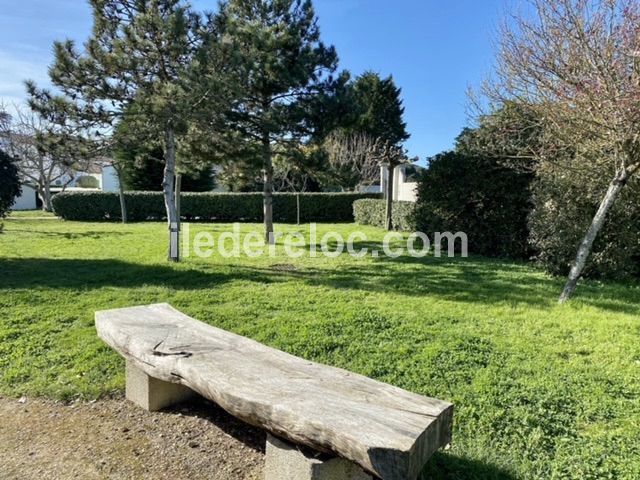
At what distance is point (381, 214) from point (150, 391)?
37.2 feet

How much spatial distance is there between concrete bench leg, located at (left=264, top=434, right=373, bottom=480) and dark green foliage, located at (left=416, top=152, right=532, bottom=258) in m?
7.48

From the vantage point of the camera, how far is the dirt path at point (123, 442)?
2.03 metres

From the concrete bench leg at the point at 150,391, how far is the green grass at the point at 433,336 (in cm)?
28

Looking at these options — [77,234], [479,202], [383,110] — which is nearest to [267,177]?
[479,202]

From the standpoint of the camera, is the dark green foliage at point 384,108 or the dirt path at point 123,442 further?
the dark green foliage at point 384,108

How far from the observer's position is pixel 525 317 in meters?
4.30

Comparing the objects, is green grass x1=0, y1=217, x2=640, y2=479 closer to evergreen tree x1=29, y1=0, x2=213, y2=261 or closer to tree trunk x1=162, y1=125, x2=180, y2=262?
tree trunk x1=162, y1=125, x2=180, y2=262

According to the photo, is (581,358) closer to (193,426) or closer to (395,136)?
(193,426)

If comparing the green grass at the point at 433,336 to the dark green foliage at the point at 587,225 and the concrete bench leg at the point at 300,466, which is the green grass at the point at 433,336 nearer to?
the dark green foliage at the point at 587,225

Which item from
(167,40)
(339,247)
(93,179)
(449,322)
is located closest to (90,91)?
(167,40)

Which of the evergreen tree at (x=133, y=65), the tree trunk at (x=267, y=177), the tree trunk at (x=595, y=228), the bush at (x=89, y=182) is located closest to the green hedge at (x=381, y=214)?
the tree trunk at (x=267, y=177)

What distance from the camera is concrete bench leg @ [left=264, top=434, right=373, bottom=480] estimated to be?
5.37 feet

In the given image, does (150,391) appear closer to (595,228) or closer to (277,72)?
(595,228)

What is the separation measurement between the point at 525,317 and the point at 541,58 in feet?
9.86
